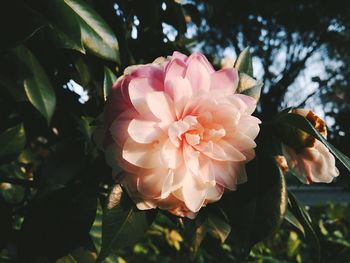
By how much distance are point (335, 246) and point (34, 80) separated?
1743 millimetres

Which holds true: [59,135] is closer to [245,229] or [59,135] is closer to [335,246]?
[245,229]

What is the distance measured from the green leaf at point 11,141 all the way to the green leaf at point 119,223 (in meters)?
0.47

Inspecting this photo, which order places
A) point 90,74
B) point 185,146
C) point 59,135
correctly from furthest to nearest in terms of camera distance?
1. point 59,135
2. point 90,74
3. point 185,146

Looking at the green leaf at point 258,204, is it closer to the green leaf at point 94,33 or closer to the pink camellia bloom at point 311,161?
the pink camellia bloom at point 311,161

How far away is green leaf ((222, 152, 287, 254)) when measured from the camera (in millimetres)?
488

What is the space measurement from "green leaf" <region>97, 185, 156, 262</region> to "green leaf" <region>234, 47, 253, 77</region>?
29 cm

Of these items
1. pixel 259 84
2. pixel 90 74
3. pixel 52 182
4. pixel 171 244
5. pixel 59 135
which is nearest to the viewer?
pixel 259 84

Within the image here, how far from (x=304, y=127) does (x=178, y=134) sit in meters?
0.16

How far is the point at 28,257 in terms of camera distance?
0.60 meters

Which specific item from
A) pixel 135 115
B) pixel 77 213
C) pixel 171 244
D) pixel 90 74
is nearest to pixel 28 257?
pixel 77 213

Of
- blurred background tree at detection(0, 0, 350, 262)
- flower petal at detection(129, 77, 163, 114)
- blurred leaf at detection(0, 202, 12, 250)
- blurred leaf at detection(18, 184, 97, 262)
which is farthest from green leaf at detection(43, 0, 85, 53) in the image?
blurred leaf at detection(0, 202, 12, 250)

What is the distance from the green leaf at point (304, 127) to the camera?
452 mm

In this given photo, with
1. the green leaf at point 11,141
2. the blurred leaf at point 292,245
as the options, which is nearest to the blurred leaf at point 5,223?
the green leaf at point 11,141

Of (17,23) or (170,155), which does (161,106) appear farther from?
(17,23)
